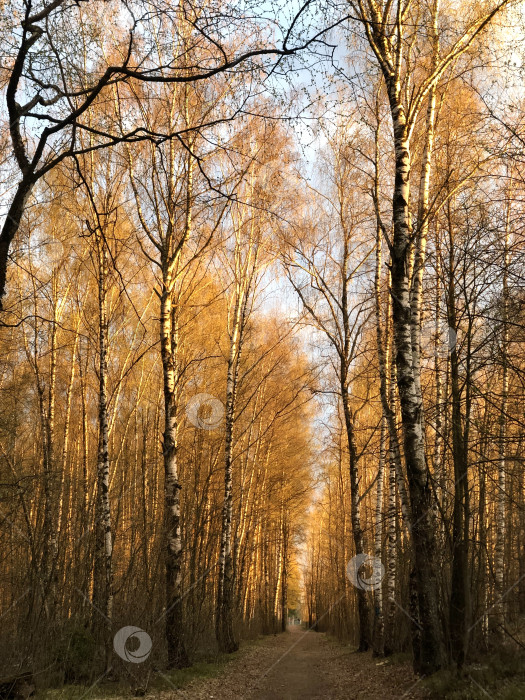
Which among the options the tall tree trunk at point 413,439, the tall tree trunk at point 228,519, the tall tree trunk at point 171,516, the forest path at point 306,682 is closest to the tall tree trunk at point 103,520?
the tall tree trunk at point 171,516

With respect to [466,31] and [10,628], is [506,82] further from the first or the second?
[10,628]

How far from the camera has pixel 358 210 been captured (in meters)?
13.6

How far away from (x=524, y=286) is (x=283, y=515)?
2212cm

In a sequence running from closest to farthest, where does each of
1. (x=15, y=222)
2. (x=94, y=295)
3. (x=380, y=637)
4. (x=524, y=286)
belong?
(x=15, y=222)
(x=524, y=286)
(x=380, y=637)
(x=94, y=295)

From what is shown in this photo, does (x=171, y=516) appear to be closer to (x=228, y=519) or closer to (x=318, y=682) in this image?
(x=228, y=519)

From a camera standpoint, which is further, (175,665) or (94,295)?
(94,295)

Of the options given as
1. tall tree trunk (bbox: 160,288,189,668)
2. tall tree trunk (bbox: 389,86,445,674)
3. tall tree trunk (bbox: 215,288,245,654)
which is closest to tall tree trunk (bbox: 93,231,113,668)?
tall tree trunk (bbox: 160,288,189,668)

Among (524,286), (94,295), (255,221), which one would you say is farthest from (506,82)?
(94,295)

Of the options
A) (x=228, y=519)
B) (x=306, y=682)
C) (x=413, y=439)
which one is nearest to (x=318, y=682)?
(x=306, y=682)

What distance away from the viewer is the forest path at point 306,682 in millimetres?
7453

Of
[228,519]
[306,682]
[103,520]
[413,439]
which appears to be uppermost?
[413,439]

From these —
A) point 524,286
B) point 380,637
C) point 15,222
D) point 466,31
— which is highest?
point 466,31

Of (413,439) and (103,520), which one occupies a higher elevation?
(413,439)

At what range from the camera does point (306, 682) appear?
396 inches
